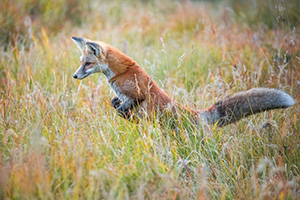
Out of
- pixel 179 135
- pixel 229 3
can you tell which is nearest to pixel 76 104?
pixel 179 135

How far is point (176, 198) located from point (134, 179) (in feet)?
1.42

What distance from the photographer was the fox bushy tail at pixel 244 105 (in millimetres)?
3525

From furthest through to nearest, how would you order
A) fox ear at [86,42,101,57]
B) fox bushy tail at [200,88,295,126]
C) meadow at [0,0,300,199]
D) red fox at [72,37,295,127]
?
fox ear at [86,42,101,57] → red fox at [72,37,295,127] → fox bushy tail at [200,88,295,126] → meadow at [0,0,300,199]

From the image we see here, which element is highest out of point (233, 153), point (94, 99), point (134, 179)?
point (94, 99)

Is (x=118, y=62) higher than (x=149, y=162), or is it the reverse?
(x=118, y=62)

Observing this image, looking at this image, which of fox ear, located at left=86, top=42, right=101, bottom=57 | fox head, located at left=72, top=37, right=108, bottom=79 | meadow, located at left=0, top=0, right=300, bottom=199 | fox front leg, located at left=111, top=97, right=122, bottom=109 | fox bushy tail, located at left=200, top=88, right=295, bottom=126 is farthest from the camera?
fox front leg, located at left=111, top=97, right=122, bottom=109

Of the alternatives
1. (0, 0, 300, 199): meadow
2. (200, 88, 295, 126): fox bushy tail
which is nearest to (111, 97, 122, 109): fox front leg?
(0, 0, 300, 199): meadow

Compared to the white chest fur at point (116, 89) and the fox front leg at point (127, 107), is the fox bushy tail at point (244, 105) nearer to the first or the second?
the fox front leg at point (127, 107)

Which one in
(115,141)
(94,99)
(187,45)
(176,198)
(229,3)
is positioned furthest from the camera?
(229,3)

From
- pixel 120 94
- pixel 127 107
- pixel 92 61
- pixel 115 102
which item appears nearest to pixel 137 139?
pixel 127 107

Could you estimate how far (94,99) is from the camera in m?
4.48

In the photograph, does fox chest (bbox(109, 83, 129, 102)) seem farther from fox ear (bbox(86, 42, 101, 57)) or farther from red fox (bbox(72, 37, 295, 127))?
fox ear (bbox(86, 42, 101, 57))

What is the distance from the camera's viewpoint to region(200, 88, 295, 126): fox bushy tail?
3525mm

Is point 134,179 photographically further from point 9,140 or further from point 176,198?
point 9,140
